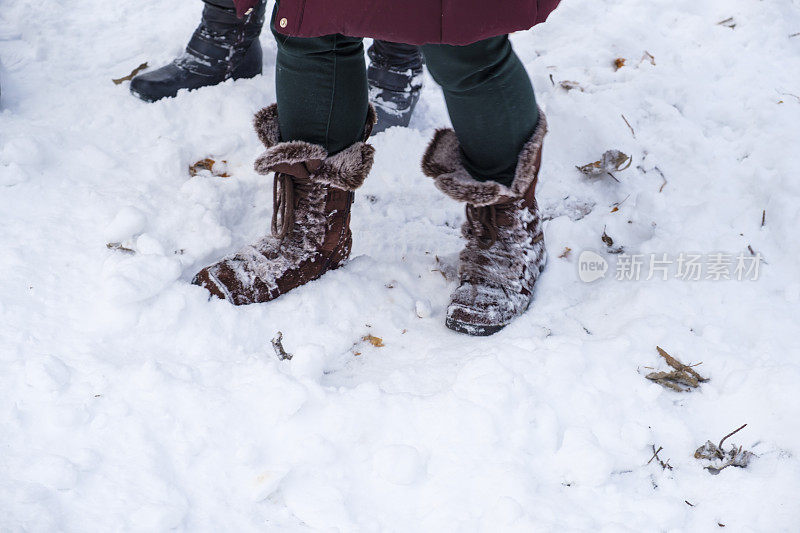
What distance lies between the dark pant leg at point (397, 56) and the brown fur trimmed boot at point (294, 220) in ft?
2.07

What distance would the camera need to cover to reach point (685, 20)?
8.34ft

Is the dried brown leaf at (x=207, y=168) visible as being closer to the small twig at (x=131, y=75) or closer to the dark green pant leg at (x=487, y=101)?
the small twig at (x=131, y=75)

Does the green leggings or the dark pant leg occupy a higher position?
the green leggings

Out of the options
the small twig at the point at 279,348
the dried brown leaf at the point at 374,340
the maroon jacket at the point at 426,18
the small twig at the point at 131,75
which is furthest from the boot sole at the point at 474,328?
the small twig at the point at 131,75

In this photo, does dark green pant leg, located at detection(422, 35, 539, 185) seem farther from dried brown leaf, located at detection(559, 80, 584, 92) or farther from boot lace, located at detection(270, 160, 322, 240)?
dried brown leaf, located at detection(559, 80, 584, 92)

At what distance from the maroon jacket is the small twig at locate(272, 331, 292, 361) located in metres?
0.67

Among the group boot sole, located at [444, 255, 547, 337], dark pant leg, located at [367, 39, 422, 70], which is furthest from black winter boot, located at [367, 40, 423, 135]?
boot sole, located at [444, 255, 547, 337]

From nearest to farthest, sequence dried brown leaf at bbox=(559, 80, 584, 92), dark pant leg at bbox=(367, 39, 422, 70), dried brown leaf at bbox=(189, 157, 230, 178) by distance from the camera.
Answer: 1. dried brown leaf at bbox=(189, 157, 230, 178)
2. dark pant leg at bbox=(367, 39, 422, 70)
3. dried brown leaf at bbox=(559, 80, 584, 92)

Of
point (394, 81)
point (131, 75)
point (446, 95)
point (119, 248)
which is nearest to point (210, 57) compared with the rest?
point (131, 75)

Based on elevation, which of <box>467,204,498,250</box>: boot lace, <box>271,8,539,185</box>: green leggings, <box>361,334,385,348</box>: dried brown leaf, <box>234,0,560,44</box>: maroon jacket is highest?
<box>234,0,560,44</box>: maroon jacket

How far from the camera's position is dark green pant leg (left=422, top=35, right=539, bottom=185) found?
1.26 m

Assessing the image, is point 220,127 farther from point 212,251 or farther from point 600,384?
point 600,384

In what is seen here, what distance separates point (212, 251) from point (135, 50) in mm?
1183

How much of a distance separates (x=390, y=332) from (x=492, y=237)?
0.35 metres
